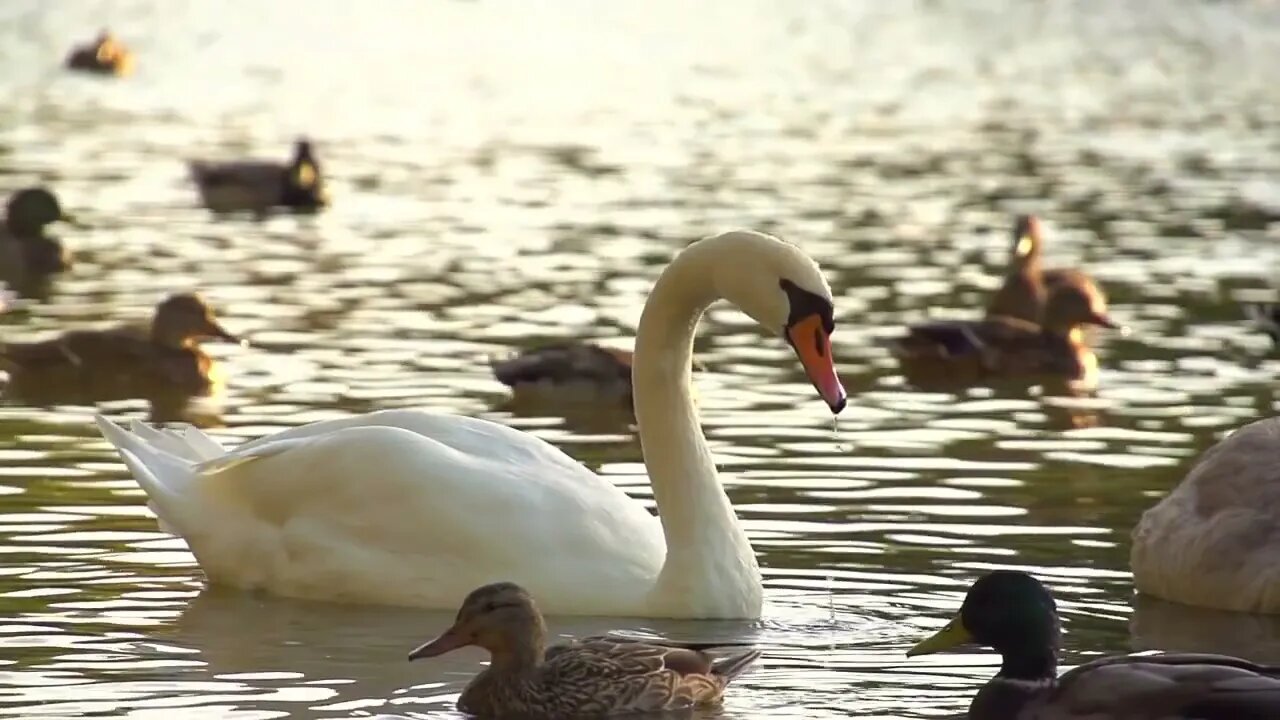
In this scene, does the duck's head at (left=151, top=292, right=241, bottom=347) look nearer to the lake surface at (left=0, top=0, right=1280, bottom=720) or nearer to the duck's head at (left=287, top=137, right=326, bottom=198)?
the lake surface at (left=0, top=0, right=1280, bottom=720)

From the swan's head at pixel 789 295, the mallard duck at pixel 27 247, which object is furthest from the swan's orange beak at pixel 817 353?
the mallard duck at pixel 27 247

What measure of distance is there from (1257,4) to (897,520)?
38.1 meters

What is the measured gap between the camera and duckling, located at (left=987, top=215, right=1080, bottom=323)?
61.5 feet

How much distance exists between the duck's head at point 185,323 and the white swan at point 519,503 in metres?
5.09

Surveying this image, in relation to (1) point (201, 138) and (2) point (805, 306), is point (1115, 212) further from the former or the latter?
(2) point (805, 306)

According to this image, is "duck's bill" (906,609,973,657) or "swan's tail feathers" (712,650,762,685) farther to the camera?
"swan's tail feathers" (712,650,762,685)

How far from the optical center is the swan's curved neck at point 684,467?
33.2ft

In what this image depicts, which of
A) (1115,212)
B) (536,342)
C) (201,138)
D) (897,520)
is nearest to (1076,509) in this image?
(897,520)

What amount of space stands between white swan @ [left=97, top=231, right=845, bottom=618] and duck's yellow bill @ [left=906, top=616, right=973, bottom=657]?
1.35 m

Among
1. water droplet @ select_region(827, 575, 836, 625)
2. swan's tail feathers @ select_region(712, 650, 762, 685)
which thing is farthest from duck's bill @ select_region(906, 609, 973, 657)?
water droplet @ select_region(827, 575, 836, 625)

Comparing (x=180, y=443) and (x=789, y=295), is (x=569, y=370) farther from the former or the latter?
(x=789, y=295)

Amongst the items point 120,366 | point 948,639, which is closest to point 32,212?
point 120,366

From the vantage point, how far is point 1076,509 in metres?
12.3

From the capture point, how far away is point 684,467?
34.1ft
